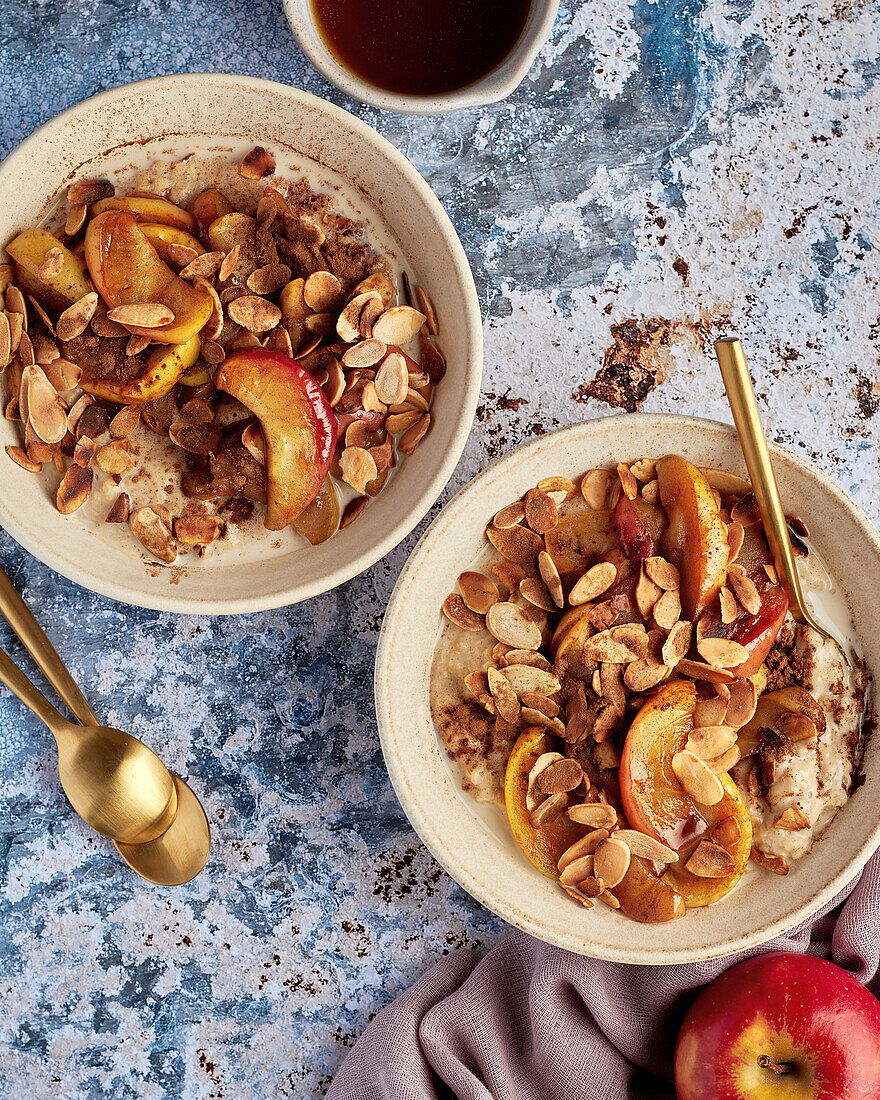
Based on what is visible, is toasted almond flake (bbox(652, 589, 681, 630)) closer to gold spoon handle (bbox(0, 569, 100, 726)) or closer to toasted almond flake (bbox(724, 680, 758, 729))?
toasted almond flake (bbox(724, 680, 758, 729))

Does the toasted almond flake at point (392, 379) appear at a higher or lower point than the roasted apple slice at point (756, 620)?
higher

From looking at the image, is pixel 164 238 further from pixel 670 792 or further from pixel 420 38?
pixel 670 792

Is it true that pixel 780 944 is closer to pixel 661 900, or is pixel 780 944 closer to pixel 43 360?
pixel 661 900

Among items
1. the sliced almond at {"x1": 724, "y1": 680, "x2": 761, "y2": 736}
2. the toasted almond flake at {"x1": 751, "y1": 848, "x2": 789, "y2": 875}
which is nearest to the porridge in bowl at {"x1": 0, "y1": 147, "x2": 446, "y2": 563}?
the sliced almond at {"x1": 724, "y1": 680, "x2": 761, "y2": 736}

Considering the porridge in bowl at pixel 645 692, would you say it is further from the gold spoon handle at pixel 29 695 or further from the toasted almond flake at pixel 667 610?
the gold spoon handle at pixel 29 695

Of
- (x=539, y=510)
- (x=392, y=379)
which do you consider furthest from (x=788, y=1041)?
(x=392, y=379)

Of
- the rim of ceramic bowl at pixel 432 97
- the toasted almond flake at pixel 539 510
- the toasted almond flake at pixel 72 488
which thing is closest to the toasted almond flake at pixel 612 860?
the toasted almond flake at pixel 539 510
